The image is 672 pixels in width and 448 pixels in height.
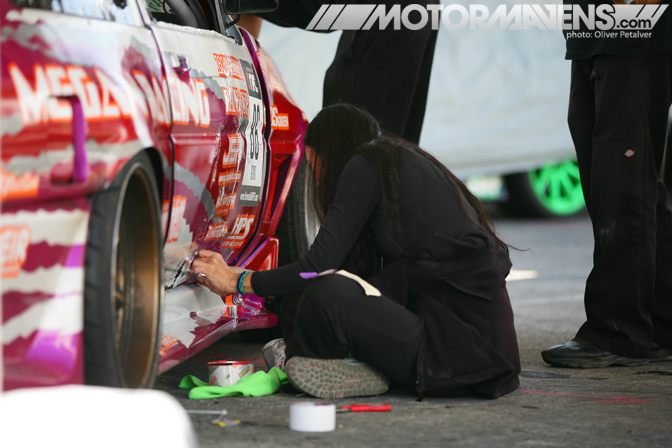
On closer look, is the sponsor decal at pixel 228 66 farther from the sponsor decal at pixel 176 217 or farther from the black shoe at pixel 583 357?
the black shoe at pixel 583 357

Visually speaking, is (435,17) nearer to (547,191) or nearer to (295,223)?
(295,223)

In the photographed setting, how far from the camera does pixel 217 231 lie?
8.68 feet

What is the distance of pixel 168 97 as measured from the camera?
206cm

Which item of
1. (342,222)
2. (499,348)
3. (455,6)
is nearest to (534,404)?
(499,348)

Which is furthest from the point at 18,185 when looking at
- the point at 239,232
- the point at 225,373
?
the point at 239,232

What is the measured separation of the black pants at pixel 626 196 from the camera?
3.16 metres

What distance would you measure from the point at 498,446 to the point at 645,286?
156cm

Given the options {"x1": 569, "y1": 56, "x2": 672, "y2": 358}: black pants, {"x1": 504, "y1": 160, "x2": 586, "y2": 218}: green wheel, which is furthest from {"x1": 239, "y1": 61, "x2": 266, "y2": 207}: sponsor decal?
{"x1": 504, "y1": 160, "x2": 586, "y2": 218}: green wheel

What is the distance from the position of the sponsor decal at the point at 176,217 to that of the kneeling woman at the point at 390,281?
14.2 inches

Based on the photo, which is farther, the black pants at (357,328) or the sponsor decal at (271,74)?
the sponsor decal at (271,74)

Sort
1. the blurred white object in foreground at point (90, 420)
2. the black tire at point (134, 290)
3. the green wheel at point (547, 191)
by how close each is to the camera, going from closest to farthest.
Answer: the blurred white object in foreground at point (90, 420) → the black tire at point (134, 290) → the green wheel at point (547, 191)

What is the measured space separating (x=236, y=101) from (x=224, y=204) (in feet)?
1.11

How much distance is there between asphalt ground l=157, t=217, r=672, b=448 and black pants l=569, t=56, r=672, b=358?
183 millimetres

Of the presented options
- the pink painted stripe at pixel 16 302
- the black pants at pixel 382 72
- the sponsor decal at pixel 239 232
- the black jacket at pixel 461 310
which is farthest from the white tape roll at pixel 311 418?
the black pants at pixel 382 72
